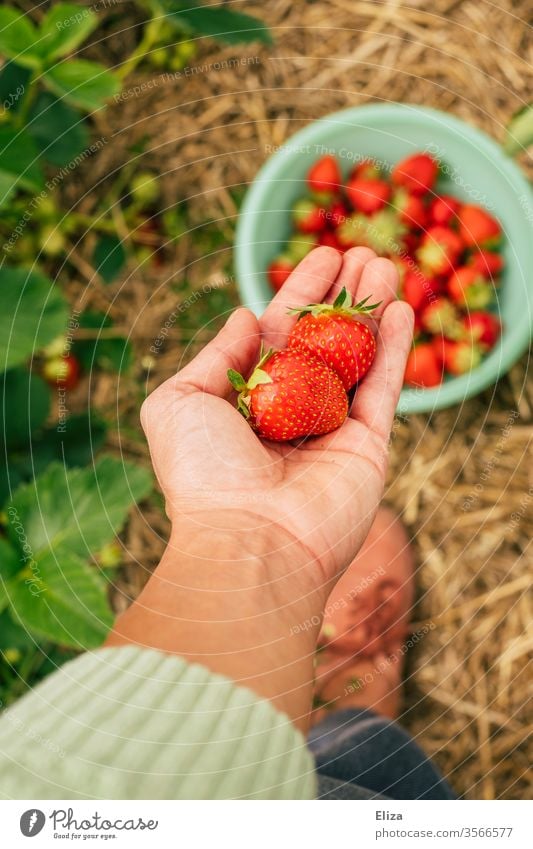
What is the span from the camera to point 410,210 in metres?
0.74

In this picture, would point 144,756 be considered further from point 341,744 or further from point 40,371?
point 40,371

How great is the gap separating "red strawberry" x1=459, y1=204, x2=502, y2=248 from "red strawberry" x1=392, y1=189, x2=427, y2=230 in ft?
0.13

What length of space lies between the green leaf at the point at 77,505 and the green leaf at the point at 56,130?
0.32 m

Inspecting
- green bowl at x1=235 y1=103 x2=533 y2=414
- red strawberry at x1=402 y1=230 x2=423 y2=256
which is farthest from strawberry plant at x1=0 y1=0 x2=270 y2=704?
red strawberry at x1=402 y1=230 x2=423 y2=256

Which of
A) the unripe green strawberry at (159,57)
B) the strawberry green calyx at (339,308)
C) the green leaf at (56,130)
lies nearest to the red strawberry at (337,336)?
the strawberry green calyx at (339,308)

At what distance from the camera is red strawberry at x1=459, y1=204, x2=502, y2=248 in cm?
74

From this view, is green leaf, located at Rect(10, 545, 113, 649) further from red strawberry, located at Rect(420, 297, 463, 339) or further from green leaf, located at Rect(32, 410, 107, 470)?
red strawberry, located at Rect(420, 297, 463, 339)

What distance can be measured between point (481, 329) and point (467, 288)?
45 millimetres

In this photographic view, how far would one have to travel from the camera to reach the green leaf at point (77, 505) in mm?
547

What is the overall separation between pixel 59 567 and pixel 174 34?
612mm

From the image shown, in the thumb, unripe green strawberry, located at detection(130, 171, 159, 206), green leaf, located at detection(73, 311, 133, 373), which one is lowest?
green leaf, located at detection(73, 311, 133, 373)

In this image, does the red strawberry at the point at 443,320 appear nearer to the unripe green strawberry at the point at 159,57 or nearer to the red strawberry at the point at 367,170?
the red strawberry at the point at 367,170

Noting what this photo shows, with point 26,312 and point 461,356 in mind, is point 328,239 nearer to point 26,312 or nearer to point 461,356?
point 461,356
